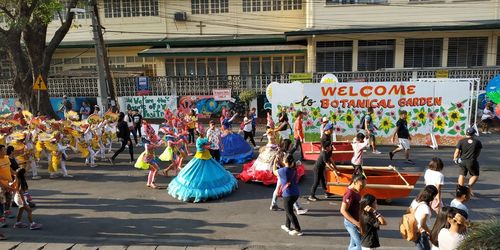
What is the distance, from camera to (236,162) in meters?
13.2

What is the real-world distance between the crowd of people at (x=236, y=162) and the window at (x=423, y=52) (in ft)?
39.4

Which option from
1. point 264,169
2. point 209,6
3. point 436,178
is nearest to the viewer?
point 436,178

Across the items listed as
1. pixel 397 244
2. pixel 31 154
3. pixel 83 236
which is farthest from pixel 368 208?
pixel 31 154

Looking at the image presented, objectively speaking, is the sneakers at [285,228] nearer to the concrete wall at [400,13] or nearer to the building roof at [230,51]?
the building roof at [230,51]

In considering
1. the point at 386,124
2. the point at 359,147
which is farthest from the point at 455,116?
the point at 359,147

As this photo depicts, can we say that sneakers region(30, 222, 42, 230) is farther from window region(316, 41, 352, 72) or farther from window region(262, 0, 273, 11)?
window region(262, 0, 273, 11)

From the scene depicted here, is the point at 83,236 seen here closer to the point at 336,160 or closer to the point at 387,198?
the point at 387,198

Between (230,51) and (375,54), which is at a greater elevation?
(230,51)

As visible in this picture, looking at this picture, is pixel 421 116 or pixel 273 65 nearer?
pixel 421 116

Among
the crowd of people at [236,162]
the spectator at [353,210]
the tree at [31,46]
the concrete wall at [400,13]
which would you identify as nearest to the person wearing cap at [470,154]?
the crowd of people at [236,162]

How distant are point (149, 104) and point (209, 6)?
969 centimetres

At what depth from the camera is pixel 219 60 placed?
2738 cm

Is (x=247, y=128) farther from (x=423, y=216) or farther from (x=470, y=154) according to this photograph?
(x=423, y=216)

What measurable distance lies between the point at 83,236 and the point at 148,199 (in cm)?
224
